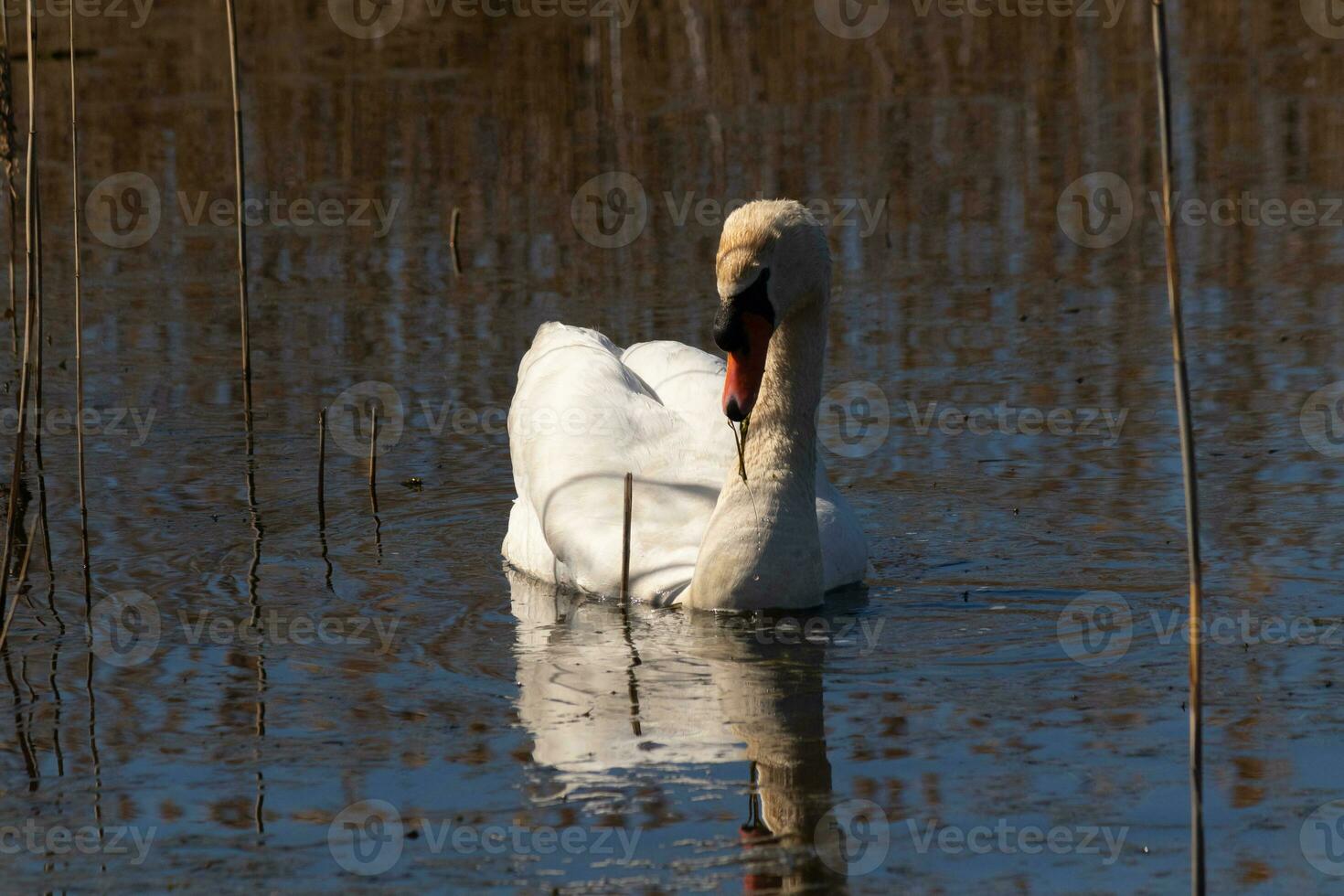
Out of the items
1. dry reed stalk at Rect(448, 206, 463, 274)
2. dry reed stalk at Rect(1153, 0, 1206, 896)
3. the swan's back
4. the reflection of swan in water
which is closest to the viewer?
dry reed stalk at Rect(1153, 0, 1206, 896)

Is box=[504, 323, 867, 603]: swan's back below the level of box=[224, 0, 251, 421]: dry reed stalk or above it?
below

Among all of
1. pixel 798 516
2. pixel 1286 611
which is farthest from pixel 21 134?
pixel 1286 611

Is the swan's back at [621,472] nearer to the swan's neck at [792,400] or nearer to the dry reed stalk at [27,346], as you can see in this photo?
the swan's neck at [792,400]

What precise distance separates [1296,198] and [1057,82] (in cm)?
458

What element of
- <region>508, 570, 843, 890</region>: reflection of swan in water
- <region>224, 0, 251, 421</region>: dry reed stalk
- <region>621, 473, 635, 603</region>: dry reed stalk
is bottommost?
<region>508, 570, 843, 890</region>: reflection of swan in water

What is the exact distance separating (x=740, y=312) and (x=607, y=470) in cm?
103

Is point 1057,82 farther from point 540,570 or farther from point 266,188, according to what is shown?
point 540,570

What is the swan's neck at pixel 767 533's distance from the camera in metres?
7.23

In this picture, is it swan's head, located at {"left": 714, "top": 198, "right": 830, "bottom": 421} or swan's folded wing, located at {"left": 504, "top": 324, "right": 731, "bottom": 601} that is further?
swan's folded wing, located at {"left": 504, "top": 324, "right": 731, "bottom": 601}

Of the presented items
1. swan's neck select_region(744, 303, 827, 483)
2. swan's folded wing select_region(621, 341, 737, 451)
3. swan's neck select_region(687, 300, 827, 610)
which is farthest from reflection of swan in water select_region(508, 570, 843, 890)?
swan's folded wing select_region(621, 341, 737, 451)

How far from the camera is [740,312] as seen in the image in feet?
23.7

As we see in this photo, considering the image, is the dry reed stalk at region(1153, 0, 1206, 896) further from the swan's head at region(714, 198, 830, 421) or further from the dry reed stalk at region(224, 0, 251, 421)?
the dry reed stalk at region(224, 0, 251, 421)

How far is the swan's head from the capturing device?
7059mm

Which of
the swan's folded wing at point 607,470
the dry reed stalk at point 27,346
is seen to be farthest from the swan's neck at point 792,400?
the dry reed stalk at point 27,346
